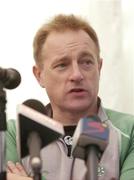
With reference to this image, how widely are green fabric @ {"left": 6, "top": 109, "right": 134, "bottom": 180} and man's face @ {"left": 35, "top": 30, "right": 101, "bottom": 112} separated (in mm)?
112

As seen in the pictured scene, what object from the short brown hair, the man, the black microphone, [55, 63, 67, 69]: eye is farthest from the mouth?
the black microphone

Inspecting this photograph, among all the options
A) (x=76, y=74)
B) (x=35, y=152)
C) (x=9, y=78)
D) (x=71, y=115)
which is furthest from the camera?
(x=71, y=115)

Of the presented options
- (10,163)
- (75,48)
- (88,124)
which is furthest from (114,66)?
(88,124)

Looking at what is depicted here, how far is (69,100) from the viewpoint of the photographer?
1498mm

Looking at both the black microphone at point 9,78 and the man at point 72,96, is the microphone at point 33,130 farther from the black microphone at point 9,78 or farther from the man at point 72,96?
the man at point 72,96

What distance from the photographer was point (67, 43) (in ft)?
5.02

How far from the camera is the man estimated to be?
1.42 m

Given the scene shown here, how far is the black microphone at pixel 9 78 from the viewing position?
883 millimetres

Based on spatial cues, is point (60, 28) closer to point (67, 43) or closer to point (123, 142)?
point (67, 43)

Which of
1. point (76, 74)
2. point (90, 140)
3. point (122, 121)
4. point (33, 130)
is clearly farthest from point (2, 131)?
point (122, 121)

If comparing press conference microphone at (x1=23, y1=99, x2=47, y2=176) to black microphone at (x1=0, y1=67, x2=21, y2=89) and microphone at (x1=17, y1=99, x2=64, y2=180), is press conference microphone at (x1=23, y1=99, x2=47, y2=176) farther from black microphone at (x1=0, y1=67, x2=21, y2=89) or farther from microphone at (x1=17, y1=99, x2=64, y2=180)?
black microphone at (x1=0, y1=67, x2=21, y2=89)

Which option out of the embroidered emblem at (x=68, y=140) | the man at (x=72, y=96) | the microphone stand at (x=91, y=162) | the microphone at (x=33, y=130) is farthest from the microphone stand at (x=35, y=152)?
the embroidered emblem at (x=68, y=140)

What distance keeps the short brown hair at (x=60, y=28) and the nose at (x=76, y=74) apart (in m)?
0.18

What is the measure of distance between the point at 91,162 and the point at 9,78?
265 mm
